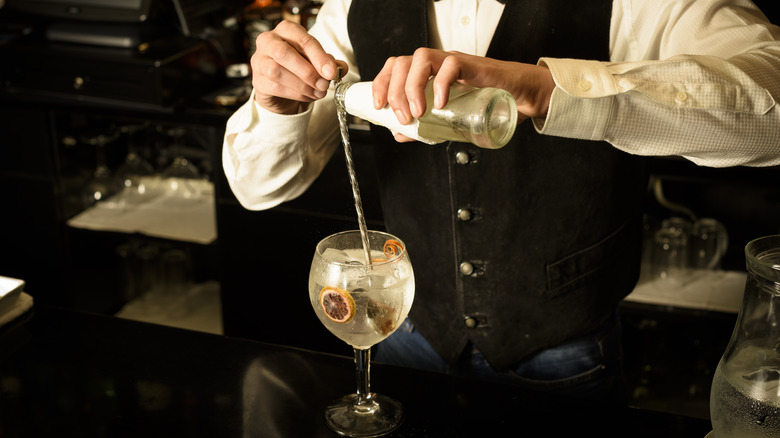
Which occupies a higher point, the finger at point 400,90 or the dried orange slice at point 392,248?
the finger at point 400,90

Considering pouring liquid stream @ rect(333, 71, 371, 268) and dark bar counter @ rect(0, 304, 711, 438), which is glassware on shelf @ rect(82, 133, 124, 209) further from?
pouring liquid stream @ rect(333, 71, 371, 268)

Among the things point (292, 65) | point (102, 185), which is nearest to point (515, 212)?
point (292, 65)

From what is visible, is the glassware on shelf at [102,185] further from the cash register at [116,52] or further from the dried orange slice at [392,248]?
the dried orange slice at [392,248]

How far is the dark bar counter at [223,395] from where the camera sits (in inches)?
42.6

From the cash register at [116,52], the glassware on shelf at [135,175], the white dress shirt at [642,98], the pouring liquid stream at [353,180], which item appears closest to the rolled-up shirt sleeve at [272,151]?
the white dress shirt at [642,98]

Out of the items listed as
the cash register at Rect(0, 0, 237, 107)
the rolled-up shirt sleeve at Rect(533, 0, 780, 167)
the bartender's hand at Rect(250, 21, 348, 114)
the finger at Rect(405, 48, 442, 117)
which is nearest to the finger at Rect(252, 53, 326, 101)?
the bartender's hand at Rect(250, 21, 348, 114)

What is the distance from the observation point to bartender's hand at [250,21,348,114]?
1.17 m

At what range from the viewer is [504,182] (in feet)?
4.80

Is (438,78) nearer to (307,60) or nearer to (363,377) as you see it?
(307,60)

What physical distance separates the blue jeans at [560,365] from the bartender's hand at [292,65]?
57 centimetres

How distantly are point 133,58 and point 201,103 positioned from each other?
10.0 inches

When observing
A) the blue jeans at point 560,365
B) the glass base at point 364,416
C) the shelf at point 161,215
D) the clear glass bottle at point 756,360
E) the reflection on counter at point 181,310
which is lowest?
the reflection on counter at point 181,310

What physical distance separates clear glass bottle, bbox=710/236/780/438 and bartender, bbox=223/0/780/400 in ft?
1.14

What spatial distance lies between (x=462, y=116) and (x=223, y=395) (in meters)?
0.51
